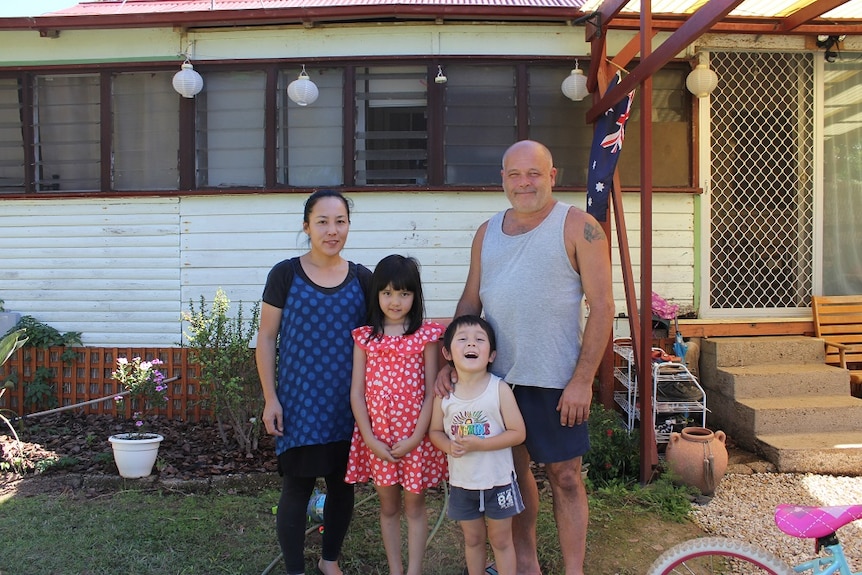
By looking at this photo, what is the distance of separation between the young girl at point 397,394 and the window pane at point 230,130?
11.9ft

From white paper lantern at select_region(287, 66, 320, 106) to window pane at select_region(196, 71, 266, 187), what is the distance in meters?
0.55

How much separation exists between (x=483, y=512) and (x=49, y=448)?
12.8 feet

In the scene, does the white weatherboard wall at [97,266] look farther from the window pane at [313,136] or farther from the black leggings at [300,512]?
the black leggings at [300,512]

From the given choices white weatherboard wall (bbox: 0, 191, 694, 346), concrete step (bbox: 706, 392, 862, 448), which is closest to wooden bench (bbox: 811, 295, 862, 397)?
concrete step (bbox: 706, 392, 862, 448)

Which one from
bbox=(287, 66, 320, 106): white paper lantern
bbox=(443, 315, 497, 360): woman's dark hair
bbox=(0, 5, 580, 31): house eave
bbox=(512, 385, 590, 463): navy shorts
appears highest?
bbox=(0, 5, 580, 31): house eave

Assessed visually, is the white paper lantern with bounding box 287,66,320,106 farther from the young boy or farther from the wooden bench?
the wooden bench

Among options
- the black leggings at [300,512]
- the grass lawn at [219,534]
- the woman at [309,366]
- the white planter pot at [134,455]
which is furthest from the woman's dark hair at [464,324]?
the white planter pot at [134,455]

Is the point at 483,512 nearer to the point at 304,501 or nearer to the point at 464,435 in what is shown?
the point at 464,435

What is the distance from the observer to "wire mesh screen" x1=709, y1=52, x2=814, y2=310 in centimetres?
586

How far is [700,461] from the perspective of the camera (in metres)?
4.06

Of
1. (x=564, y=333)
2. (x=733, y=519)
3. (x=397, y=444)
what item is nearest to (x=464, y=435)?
(x=397, y=444)

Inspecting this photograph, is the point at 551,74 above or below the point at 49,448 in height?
above

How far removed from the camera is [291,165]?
19.3 ft

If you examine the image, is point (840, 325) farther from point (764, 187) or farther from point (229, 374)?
point (229, 374)
